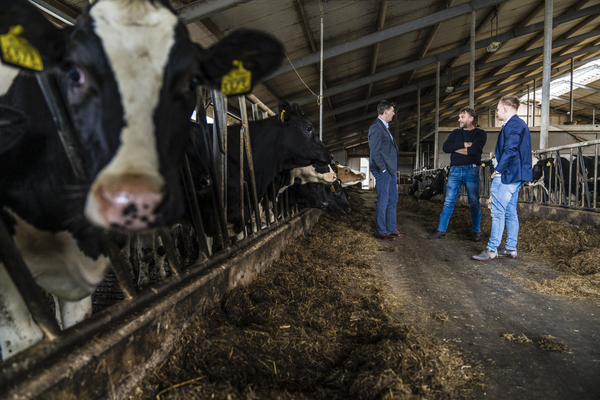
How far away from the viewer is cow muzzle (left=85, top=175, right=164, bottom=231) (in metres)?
1.00

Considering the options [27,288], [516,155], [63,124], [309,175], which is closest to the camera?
[27,288]

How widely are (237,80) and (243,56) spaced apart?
0.41ft

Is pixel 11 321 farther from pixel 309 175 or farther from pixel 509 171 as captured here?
pixel 309 175

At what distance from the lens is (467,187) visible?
4828 mm

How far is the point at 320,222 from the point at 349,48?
15.7 feet

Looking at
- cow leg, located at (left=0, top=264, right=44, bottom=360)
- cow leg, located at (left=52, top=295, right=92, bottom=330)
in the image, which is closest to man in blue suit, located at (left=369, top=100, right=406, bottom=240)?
cow leg, located at (left=52, top=295, right=92, bottom=330)

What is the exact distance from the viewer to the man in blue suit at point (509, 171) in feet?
12.0

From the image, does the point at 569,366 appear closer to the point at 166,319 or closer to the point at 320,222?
the point at 166,319

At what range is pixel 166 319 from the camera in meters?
1.56

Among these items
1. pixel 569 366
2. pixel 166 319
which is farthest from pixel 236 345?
pixel 569 366

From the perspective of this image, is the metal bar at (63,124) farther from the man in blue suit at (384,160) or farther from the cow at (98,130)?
the man in blue suit at (384,160)

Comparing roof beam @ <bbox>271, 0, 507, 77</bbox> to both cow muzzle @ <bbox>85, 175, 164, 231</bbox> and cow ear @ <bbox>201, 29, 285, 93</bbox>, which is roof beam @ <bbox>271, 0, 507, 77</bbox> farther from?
cow muzzle @ <bbox>85, 175, 164, 231</bbox>

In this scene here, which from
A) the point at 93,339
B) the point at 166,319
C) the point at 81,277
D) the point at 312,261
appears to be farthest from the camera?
the point at 312,261

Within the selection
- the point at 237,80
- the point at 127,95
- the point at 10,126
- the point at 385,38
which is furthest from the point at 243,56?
the point at 385,38
